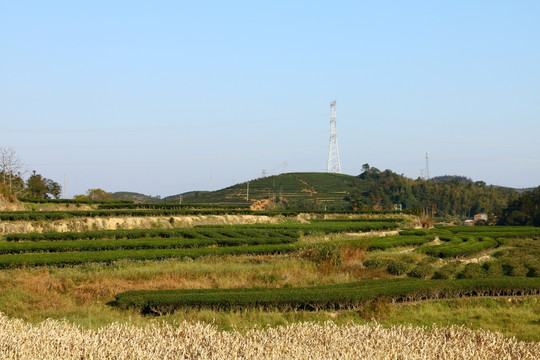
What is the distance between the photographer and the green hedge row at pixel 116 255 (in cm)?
2509

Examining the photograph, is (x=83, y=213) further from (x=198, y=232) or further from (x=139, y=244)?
(x=139, y=244)

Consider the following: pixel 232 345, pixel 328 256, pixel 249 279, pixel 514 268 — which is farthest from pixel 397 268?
pixel 232 345

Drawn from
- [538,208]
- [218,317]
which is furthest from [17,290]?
[538,208]

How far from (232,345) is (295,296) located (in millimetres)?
9032

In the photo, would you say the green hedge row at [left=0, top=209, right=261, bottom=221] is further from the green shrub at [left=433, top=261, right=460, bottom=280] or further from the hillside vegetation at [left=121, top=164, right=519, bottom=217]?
the hillside vegetation at [left=121, top=164, right=519, bottom=217]

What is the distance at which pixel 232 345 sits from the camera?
10.5 metres

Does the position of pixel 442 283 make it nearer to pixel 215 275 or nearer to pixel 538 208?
pixel 215 275

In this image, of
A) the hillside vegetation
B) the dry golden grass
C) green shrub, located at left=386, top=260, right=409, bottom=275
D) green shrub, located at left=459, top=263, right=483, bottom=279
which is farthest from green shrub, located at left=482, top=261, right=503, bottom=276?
the hillside vegetation

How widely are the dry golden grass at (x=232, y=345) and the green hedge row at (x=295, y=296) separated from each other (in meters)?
6.94

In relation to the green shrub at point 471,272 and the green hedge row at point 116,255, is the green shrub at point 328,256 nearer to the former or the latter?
the green hedge row at point 116,255

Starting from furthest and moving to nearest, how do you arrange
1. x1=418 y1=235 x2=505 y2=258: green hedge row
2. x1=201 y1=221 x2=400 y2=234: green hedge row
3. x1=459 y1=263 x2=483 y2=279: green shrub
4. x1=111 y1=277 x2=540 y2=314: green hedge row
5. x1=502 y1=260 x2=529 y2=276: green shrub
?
x1=201 y1=221 x2=400 y2=234: green hedge row, x1=418 y1=235 x2=505 y2=258: green hedge row, x1=502 y1=260 x2=529 y2=276: green shrub, x1=459 y1=263 x2=483 y2=279: green shrub, x1=111 y1=277 x2=540 y2=314: green hedge row

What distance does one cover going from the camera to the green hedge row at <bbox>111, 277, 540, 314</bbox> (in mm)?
18562

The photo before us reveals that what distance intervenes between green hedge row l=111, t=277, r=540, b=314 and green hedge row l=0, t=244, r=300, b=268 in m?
7.93

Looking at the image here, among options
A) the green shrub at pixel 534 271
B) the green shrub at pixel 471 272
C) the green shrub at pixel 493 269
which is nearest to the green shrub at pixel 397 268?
the green shrub at pixel 471 272
